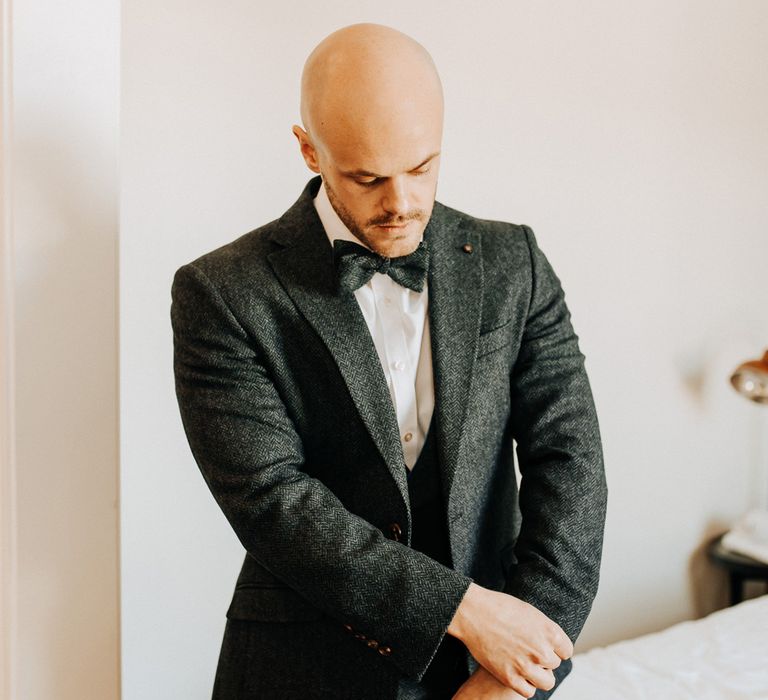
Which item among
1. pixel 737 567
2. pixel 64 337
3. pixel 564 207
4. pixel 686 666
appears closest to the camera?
pixel 64 337

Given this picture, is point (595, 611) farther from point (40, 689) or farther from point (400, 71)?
point (400, 71)

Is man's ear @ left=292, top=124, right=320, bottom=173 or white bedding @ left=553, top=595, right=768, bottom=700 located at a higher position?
man's ear @ left=292, top=124, right=320, bottom=173

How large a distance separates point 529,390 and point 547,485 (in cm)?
14

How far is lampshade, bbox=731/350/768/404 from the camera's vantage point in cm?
240

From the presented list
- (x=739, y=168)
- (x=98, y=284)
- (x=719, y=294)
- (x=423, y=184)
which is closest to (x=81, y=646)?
(x=98, y=284)

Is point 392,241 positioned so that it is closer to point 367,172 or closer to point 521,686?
point 367,172

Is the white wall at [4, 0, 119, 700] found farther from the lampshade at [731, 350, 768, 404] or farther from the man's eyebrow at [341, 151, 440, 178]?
the lampshade at [731, 350, 768, 404]

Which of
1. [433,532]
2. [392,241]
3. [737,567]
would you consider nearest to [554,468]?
[433,532]

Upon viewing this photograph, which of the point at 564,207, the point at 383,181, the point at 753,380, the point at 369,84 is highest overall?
the point at 369,84

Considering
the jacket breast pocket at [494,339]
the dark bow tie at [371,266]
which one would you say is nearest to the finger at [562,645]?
the jacket breast pocket at [494,339]

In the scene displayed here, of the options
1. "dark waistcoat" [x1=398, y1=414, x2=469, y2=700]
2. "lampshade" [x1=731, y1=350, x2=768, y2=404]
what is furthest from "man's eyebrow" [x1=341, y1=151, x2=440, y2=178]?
"lampshade" [x1=731, y1=350, x2=768, y2=404]

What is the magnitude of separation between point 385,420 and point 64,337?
759 mm

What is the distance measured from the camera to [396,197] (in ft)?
3.82

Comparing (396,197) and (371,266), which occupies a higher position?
(396,197)
